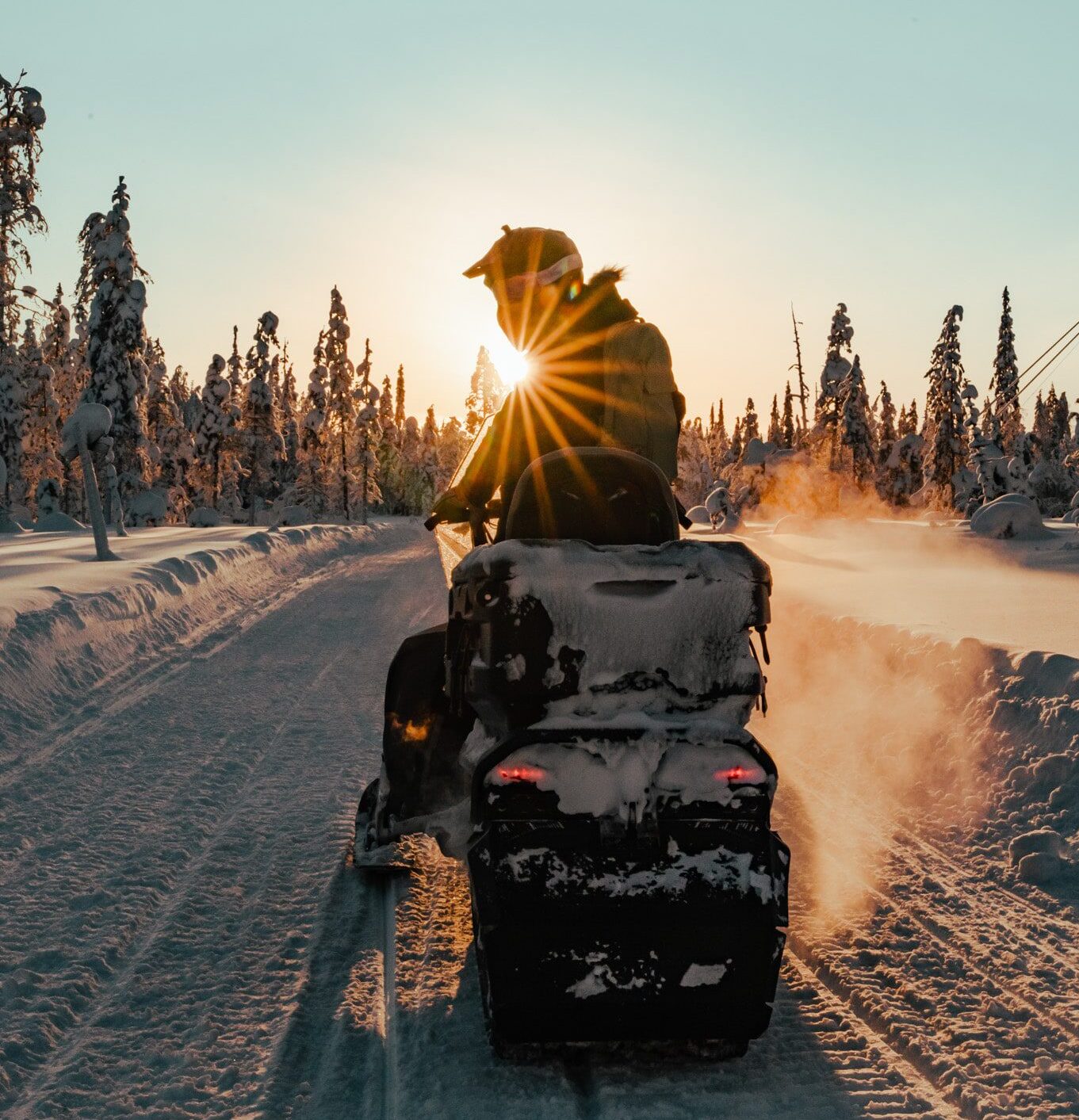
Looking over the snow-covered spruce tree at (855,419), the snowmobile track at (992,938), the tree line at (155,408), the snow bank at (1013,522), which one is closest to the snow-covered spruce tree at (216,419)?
the tree line at (155,408)

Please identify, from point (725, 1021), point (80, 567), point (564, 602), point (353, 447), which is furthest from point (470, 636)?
point (353, 447)

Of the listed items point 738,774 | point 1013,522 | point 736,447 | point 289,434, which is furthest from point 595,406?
point 736,447

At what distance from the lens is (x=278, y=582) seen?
61.4 ft

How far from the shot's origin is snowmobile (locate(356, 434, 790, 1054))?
2.79 metres

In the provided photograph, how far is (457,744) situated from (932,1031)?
6.08ft

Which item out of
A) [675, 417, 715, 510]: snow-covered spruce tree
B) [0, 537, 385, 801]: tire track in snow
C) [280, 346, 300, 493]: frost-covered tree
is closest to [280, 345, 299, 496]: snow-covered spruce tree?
[280, 346, 300, 493]: frost-covered tree

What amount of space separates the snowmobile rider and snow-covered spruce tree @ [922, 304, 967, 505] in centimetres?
4866

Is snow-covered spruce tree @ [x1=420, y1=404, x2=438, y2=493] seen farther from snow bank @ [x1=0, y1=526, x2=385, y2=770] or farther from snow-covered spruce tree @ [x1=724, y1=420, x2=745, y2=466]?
snow bank @ [x1=0, y1=526, x2=385, y2=770]

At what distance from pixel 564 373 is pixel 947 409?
51722 mm

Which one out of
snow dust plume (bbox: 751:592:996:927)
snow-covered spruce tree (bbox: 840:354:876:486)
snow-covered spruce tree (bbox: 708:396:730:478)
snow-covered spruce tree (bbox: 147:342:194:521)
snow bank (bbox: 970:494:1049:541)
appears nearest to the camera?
snow dust plume (bbox: 751:592:996:927)

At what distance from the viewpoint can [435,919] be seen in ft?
13.6

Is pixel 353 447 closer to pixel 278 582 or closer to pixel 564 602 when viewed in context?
pixel 278 582

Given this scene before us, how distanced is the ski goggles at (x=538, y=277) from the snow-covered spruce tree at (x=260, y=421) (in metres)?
57.2

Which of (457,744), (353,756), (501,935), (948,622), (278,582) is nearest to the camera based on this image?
(501,935)
